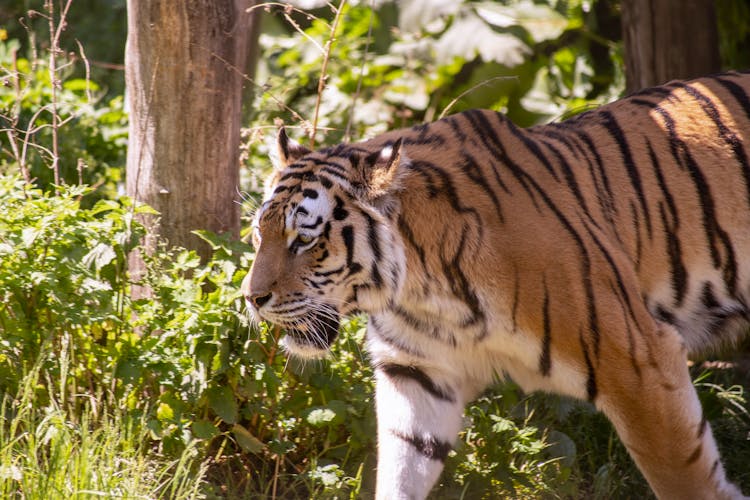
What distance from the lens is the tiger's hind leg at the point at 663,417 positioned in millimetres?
2826

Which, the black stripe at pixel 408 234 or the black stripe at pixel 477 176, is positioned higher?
the black stripe at pixel 477 176

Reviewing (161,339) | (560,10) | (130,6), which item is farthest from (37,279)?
(560,10)

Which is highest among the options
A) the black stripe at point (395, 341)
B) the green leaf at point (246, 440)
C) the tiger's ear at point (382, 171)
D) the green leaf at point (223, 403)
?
the tiger's ear at point (382, 171)

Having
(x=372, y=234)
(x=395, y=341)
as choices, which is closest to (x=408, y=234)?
(x=372, y=234)

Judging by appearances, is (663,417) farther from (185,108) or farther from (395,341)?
(185,108)

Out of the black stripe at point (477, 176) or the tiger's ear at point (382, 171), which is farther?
the black stripe at point (477, 176)

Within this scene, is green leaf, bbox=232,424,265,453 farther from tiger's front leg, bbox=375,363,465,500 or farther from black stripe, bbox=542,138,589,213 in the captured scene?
black stripe, bbox=542,138,589,213

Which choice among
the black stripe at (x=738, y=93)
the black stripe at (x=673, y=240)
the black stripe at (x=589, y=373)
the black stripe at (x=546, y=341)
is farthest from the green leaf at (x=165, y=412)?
the black stripe at (x=738, y=93)

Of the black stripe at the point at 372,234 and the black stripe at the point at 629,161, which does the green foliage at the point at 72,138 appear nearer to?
the black stripe at the point at 372,234

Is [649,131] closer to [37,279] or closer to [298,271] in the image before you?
[298,271]

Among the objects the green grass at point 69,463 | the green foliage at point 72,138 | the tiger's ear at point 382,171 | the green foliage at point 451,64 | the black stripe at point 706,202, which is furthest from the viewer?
the green foliage at point 451,64

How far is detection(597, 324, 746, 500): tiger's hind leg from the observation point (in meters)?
2.83

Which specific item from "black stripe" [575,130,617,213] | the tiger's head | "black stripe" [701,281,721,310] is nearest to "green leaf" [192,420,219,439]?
the tiger's head

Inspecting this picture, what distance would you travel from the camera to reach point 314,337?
2990 millimetres
